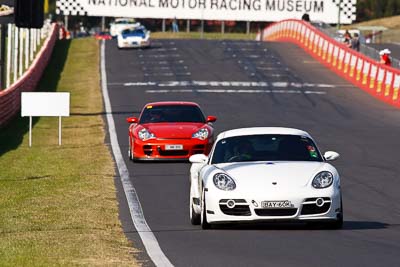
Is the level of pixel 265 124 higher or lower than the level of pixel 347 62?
higher

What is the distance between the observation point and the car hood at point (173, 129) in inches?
1026

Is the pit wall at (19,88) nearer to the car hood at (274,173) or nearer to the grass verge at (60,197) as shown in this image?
the grass verge at (60,197)

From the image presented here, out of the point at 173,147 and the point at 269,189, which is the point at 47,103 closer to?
the point at 173,147

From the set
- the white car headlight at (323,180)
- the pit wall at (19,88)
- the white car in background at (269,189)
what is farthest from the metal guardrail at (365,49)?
the white car headlight at (323,180)

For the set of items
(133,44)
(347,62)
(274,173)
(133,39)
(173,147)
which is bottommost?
(133,44)

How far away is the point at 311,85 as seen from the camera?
49500 millimetres

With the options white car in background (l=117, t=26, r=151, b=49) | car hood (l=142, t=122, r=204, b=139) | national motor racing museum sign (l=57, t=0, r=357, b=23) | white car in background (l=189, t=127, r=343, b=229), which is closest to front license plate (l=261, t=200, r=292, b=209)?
white car in background (l=189, t=127, r=343, b=229)

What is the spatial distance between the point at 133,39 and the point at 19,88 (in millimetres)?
24979

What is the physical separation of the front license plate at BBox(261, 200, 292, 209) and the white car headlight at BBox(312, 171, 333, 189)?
412 mm

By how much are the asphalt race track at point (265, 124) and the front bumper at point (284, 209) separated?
19 cm

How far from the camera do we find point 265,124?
36000 millimetres

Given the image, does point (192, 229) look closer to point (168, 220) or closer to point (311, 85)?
point (168, 220)

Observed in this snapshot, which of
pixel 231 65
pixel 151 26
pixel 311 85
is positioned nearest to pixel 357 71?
pixel 311 85

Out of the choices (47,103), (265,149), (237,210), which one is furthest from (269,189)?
(47,103)
